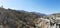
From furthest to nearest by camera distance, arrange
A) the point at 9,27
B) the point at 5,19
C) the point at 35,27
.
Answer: the point at 35,27 → the point at 5,19 → the point at 9,27

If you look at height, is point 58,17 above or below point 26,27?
above

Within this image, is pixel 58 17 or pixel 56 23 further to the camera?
pixel 58 17

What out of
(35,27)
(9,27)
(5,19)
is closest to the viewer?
(9,27)

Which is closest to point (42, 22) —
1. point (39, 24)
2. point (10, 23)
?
point (39, 24)

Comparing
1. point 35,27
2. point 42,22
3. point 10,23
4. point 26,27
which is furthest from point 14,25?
point 42,22

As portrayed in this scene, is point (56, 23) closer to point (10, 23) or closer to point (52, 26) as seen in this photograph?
point (52, 26)

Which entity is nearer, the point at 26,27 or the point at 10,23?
the point at 10,23

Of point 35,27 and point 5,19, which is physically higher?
point 5,19

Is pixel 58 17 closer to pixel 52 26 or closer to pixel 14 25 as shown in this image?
pixel 52 26
